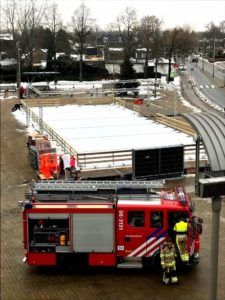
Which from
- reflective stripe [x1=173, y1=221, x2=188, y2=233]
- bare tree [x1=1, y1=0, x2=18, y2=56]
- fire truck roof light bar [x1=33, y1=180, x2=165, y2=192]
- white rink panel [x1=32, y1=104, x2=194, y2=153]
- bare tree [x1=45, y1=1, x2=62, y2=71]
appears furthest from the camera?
bare tree [x1=45, y1=1, x2=62, y2=71]

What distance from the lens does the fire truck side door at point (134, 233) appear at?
10.3m

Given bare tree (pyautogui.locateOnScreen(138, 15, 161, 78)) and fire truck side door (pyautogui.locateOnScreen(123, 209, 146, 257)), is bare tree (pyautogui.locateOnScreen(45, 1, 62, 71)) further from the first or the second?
fire truck side door (pyautogui.locateOnScreen(123, 209, 146, 257))

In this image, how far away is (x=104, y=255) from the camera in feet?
33.9

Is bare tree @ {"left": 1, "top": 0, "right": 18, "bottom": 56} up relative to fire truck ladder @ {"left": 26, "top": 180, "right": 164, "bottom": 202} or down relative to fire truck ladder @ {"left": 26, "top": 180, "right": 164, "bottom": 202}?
up

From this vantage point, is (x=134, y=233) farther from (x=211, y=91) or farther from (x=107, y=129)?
(x=211, y=91)

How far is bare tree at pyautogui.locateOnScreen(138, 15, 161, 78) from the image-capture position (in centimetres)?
7054

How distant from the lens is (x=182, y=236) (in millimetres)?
10102

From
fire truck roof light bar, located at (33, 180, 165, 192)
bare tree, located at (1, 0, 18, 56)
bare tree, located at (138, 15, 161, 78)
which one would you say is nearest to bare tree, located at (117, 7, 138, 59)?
bare tree, located at (138, 15, 161, 78)

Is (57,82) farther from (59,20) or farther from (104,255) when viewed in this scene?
(104,255)

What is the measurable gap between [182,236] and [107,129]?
1904 centimetres

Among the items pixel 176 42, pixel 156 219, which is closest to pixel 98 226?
pixel 156 219

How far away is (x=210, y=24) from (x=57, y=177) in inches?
4873

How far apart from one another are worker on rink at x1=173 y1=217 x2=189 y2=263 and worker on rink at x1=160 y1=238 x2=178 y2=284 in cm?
23

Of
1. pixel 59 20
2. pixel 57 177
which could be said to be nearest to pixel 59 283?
pixel 57 177
